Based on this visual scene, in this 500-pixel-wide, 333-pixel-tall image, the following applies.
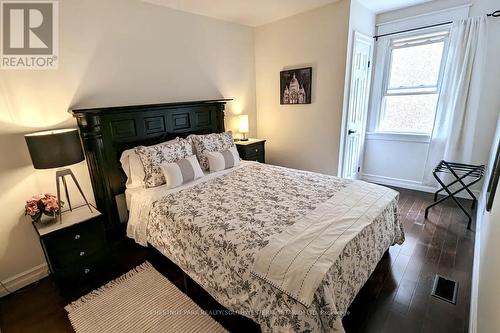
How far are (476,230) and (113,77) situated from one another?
13.6 feet

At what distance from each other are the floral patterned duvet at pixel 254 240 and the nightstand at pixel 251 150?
1049mm

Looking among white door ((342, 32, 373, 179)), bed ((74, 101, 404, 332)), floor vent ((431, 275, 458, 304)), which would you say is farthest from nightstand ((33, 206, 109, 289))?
white door ((342, 32, 373, 179))

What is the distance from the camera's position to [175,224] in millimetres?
1805

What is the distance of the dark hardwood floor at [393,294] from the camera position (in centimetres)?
159

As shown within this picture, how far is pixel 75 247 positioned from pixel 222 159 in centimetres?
159

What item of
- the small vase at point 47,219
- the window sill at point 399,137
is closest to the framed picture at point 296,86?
the window sill at point 399,137

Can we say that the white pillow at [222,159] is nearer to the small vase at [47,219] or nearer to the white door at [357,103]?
the small vase at [47,219]

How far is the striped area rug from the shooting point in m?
1.62

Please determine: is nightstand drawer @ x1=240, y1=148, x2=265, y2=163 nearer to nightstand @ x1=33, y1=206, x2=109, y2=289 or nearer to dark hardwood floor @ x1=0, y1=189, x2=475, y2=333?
dark hardwood floor @ x1=0, y1=189, x2=475, y2=333

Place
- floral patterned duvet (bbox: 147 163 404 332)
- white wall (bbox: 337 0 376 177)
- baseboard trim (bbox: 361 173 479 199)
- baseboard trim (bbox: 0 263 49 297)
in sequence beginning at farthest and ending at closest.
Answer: baseboard trim (bbox: 361 173 479 199)
white wall (bbox: 337 0 376 177)
baseboard trim (bbox: 0 263 49 297)
floral patterned duvet (bbox: 147 163 404 332)

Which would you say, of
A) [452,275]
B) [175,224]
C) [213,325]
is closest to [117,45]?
[175,224]

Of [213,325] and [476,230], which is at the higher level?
[476,230]

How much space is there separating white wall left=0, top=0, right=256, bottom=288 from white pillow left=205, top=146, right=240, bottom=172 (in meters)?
0.93

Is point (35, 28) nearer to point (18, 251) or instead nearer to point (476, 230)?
point (18, 251)
